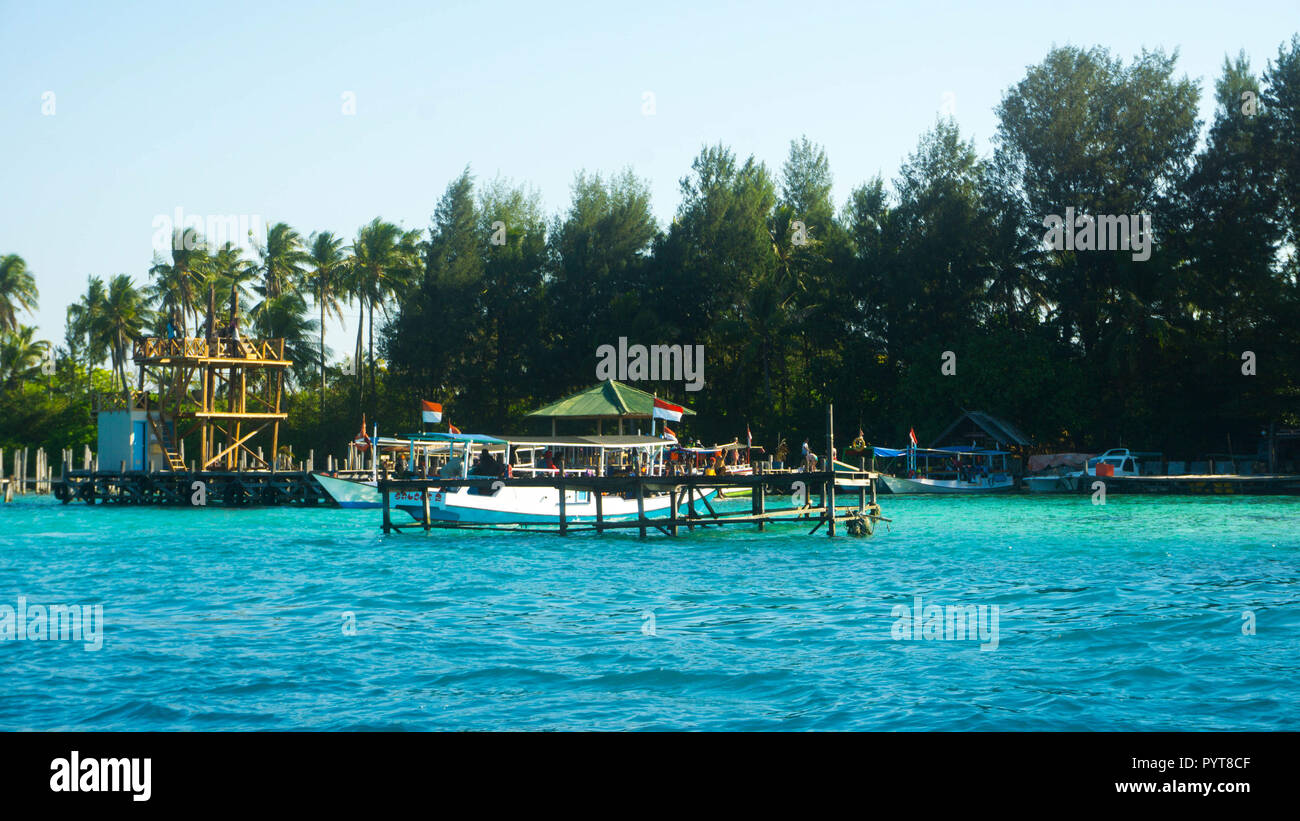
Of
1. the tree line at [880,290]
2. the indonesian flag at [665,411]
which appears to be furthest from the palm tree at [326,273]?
the indonesian flag at [665,411]

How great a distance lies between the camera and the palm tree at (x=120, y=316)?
79812mm

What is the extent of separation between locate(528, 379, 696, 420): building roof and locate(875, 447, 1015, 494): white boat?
14.3 meters

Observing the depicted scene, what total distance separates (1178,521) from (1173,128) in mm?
30907

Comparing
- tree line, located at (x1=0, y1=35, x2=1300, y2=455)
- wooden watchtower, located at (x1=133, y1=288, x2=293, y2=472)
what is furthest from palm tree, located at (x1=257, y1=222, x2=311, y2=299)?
wooden watchtower, located at (x1=133, y1=288, x2=293, y2=472)

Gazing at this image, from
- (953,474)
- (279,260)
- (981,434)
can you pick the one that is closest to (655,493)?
(953,474)

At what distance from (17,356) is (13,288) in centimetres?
467

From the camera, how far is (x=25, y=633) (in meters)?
17.8
